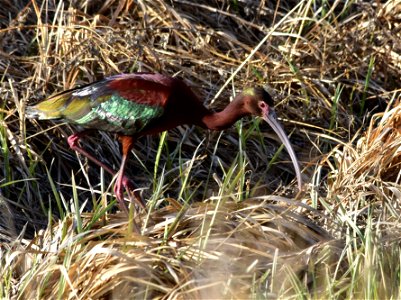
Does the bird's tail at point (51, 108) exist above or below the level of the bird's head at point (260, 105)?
below

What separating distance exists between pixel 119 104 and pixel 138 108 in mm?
116

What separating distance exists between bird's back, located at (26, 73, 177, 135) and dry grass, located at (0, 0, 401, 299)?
0.31 meters

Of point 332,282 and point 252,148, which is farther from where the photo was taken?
point 252,148

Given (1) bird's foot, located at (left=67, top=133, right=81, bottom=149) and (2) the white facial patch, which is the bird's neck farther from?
(1) bird's foot, located at (left=67, top=133, right=81, bottom=149)

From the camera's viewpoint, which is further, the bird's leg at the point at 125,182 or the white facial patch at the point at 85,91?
the white facial patch at the point at 85,91

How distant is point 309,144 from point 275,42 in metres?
0.89

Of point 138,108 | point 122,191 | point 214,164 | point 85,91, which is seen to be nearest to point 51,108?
point 85,91

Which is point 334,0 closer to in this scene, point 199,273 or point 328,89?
point 328,89

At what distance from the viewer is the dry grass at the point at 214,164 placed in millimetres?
5098

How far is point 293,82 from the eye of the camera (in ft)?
25.8

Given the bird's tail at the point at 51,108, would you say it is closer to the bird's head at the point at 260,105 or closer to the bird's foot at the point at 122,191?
the bird's foot at the point at 122,191

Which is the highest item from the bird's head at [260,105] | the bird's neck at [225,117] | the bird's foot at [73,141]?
the bird's head at [260,105]

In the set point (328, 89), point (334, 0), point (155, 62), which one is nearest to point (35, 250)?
point (155, 62)

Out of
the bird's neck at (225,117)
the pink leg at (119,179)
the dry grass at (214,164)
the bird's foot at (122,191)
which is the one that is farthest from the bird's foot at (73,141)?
the bird's neck at (225,117)
